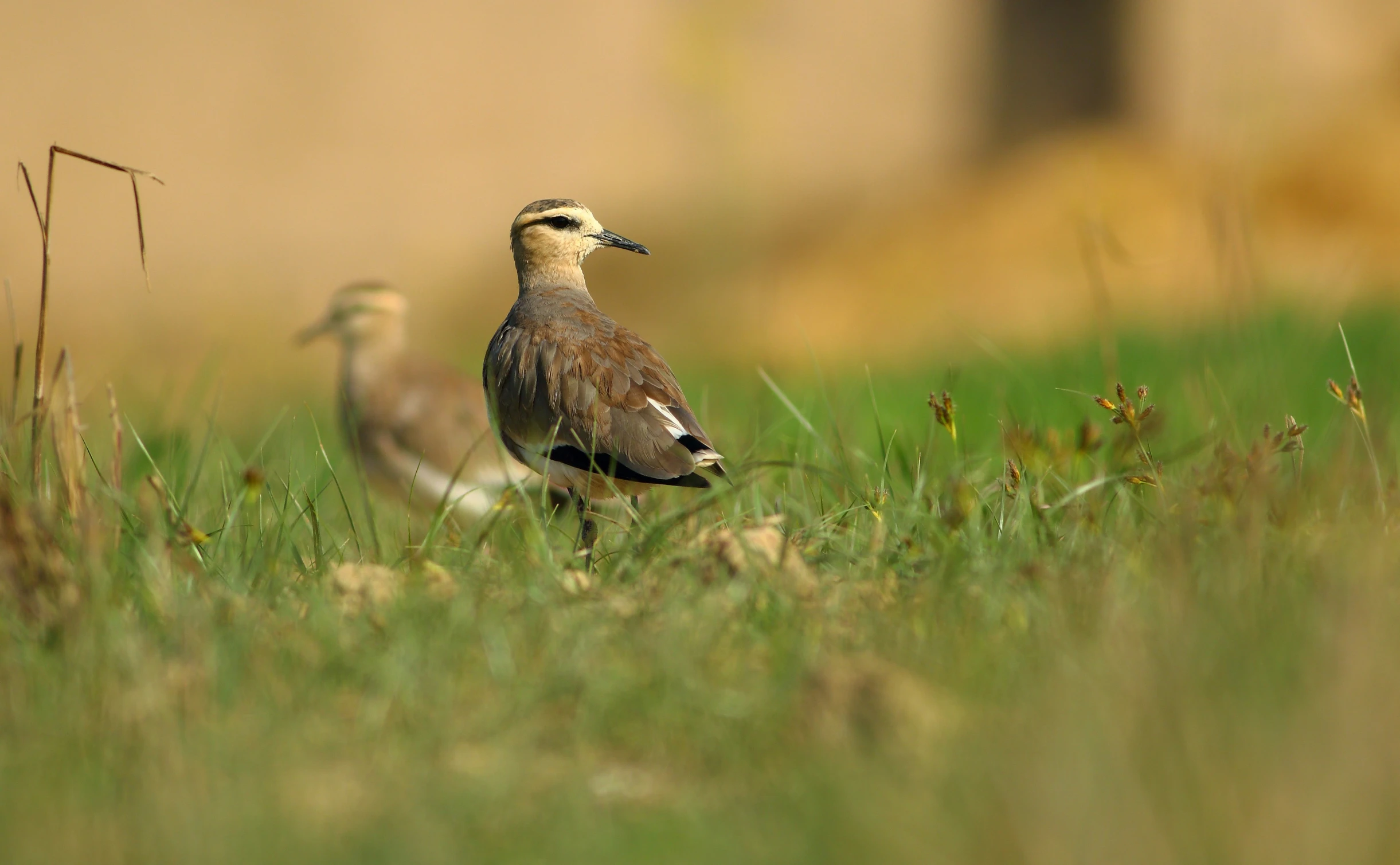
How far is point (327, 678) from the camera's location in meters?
2.24

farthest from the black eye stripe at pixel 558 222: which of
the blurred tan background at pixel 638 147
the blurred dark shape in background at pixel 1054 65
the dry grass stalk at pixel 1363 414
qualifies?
the blurred dark shape in background at pixel 1054 65

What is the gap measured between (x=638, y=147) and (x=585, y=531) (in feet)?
27.5

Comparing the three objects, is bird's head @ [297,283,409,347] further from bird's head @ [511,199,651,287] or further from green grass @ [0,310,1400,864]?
green grass @ [0,310,1400,864]

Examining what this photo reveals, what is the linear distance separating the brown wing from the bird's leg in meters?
0.15

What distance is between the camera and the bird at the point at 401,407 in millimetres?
5582

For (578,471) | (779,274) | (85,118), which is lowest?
(779,274)

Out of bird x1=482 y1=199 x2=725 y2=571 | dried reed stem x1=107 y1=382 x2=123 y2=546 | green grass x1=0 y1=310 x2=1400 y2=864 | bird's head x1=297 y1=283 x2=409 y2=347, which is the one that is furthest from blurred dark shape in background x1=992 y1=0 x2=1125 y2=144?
dried reed stem x1=107 y1=382 x2=123 y2=546

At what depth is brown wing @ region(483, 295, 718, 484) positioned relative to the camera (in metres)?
3.29

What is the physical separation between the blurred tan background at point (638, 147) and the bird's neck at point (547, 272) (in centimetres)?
598

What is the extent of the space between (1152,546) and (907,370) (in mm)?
5252

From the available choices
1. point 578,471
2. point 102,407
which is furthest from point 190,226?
point 578,471

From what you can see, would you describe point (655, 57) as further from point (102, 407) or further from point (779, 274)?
point (102, 407)

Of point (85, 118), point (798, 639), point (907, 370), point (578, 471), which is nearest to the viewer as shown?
point (798, 639)

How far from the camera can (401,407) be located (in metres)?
5.73
